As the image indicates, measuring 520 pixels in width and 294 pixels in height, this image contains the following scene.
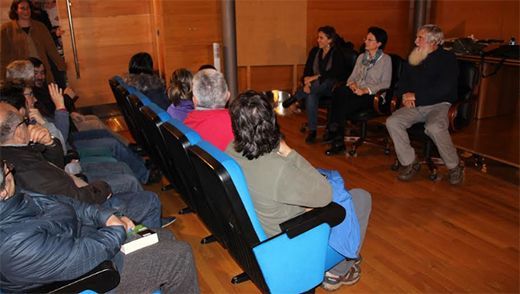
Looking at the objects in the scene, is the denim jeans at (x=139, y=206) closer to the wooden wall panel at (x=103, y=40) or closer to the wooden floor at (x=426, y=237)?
the wooden floor at (x=426, y=237)

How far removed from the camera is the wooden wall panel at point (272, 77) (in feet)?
23.0

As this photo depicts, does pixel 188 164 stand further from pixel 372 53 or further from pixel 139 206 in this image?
pixel 372 53

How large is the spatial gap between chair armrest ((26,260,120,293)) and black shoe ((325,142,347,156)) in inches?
127

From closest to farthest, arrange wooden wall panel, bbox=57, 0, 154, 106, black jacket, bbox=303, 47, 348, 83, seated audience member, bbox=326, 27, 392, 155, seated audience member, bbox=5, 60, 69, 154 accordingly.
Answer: seated audience member, bbox=5, 60, 69, 154 → seated audience member, bbox=326, 27, 392, 155 → black jacket, bbox=303, 47, 348, 83 → wooden wall panel, bbox=57, 0, 154, 106

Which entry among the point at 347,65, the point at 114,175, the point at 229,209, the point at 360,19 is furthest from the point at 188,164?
the point at 360,19

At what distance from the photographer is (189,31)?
6145mm

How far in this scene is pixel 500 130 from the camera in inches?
197

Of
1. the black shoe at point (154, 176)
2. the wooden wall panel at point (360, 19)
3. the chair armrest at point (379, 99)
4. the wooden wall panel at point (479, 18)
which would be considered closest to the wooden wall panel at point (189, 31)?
the wooden wall panel at point (360, 19)

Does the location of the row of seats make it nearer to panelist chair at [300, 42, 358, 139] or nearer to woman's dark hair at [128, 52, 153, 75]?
woman's dark hair at [128, 52, 153, 75]

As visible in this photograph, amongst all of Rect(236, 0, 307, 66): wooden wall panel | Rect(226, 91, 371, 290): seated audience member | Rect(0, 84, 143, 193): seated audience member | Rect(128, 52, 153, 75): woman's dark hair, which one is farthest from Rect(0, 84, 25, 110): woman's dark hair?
Rect(236, 0, 307, 66): wooden wall panel

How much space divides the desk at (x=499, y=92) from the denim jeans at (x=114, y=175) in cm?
421

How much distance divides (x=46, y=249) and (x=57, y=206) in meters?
0.29

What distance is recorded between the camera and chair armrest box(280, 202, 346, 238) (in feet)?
6.28

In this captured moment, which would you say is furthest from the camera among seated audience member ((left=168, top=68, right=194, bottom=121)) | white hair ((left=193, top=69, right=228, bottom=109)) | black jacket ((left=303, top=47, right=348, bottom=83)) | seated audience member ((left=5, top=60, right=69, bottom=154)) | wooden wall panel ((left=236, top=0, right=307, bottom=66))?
wooden wall panel ((left=236, top=0, right=307, bottom=66))
